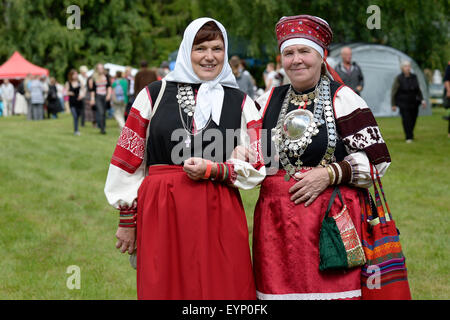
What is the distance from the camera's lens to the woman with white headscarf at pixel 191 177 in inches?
131

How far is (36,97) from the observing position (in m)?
23.5

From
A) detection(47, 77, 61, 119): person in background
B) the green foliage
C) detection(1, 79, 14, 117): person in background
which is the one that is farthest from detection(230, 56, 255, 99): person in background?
detection(1, 79, 14, 117): person in background

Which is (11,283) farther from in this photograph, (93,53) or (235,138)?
(93,53)

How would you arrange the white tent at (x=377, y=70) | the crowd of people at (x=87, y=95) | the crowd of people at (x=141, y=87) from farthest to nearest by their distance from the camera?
the white tent at (x=377, y=70), the crowd of people at (x=87, y=95), the crowd of people at (x=141, y=87)

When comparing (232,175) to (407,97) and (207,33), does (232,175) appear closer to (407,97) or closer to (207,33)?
(207,33)

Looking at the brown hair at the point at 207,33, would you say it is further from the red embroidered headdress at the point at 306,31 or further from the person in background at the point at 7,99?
the person in background at the point at 7,99

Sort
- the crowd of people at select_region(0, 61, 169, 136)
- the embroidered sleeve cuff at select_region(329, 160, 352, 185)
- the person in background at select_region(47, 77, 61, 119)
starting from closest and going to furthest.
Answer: the embroidered sleeve cuff at select_region(329, 160, 352, 185), the crowd of people at select_region(0, 61, 169, 136), the person in background at select_region(47, 77, 61, 119)

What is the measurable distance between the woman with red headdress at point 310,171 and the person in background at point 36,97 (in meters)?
21.3

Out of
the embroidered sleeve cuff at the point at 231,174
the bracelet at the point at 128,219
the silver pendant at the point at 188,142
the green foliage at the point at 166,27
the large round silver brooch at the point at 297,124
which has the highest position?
the green foliage at the point at 166,27

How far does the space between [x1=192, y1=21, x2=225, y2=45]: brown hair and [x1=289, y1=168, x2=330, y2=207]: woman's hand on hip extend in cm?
88

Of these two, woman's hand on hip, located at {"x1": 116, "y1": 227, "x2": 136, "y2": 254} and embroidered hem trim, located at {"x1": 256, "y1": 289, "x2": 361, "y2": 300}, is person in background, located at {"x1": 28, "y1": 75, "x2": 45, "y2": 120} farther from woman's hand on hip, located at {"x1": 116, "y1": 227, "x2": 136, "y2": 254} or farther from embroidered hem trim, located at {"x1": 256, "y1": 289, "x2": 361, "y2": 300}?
embroidered hem trim, located at {"x1": 256, "y1": 289, "x2": 361, "y2": 300}

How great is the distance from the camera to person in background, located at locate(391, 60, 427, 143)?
13.5 meters

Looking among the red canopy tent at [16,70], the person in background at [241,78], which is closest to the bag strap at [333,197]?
the person in background at [241,78]

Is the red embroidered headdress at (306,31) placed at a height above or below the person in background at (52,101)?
above
